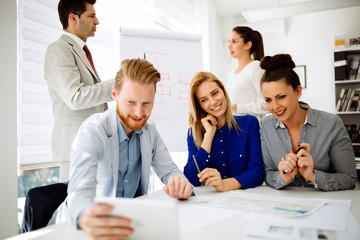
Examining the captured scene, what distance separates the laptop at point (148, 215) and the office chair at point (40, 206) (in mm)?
609

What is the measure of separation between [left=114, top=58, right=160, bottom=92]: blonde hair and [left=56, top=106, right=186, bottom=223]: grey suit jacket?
0.15 m

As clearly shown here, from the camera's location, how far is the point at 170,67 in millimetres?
2508

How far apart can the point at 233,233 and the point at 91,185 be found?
48 cm

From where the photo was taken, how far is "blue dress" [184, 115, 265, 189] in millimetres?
1516

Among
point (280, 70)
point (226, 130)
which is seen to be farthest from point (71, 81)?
point (280, 70)

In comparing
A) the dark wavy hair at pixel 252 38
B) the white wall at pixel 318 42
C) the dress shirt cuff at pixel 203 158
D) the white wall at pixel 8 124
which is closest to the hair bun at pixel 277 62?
the dress shirt cuff at pixel 203 158

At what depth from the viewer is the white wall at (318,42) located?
174 inches

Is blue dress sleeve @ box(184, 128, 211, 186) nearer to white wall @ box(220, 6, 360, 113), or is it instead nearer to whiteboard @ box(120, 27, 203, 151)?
whiteboard @ box(120, 27, 203, 151)

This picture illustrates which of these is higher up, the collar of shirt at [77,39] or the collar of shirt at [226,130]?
the collar of shirt at [77,39]

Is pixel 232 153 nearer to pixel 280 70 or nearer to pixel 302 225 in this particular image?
pixel 280 70

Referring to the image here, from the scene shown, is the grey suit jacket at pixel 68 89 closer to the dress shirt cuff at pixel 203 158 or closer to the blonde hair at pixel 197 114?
the blonde hair at pixel 197 114

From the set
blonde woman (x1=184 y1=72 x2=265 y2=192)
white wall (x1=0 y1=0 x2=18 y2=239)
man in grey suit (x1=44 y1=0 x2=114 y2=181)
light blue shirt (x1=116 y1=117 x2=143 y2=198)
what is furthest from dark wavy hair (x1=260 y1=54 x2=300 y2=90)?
white wall (x1=0 y1=0 x2=18 y2=239)

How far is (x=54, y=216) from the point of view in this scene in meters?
1.10

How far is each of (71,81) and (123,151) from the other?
0.65 meters
